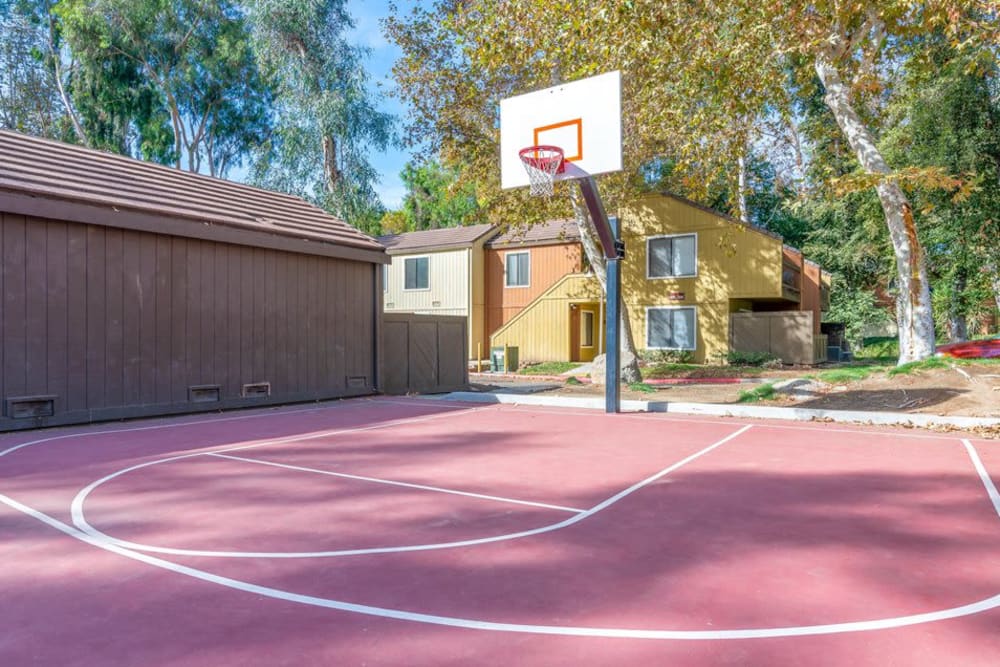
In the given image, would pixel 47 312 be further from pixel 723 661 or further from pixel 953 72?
pixel 953 72

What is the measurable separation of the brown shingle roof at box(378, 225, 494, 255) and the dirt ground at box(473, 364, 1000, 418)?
1521 centimetres

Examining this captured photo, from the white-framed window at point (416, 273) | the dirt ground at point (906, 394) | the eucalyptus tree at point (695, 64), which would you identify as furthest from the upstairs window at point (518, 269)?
the dirt ground at point (906, 394)

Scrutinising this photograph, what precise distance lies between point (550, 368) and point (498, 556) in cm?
1970

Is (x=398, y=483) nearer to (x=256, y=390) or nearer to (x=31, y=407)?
(x=31, y=407)

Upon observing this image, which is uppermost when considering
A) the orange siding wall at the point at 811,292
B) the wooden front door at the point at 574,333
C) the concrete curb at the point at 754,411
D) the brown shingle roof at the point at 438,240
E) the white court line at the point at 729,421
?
the brown shingle roof at the point at 438,240

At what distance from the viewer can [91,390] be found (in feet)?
32.4

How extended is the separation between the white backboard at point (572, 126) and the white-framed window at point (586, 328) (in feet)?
47.6

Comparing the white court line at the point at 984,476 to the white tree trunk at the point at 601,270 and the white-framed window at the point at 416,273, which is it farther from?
the white-framed window at the point at 416,273

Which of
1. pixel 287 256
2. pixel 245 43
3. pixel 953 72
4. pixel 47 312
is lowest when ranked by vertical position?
pixel 47 312

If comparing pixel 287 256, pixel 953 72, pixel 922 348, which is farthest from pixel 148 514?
pixel 953 72

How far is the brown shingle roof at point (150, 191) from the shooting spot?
32.3ft

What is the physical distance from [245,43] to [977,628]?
31120 millimetres

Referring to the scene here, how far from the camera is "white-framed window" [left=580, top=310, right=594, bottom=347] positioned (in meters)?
26.2

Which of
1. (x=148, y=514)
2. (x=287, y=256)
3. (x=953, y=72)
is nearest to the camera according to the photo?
(x=148, y=514)
